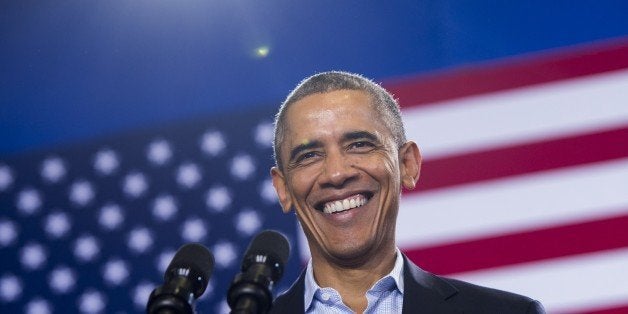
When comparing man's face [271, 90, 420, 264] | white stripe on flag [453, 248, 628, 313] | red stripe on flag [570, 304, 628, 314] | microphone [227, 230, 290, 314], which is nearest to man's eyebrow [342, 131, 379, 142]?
man's face [271, 90, 420, 264]

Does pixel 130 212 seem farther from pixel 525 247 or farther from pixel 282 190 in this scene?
pixel 525 247

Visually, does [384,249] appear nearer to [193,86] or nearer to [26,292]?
[193,86]

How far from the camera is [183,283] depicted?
47.4 inches

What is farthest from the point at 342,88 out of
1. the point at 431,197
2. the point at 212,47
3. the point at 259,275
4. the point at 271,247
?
the point at 212,47

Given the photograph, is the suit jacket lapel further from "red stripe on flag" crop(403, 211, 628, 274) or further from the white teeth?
"red stripe on flag" crop(403, 211, 628, 274)

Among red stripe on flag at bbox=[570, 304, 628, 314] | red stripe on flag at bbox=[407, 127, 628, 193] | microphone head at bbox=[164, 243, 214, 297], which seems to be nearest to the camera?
microphone head at bbox=[164, 243, 214, 297]

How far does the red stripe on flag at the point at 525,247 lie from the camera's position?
272 centimetres

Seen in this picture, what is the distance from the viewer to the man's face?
177 centimetres

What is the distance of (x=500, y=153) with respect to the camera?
2816 millimetres

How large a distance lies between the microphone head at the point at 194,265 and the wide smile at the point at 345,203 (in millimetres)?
495

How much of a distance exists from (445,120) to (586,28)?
0.59 m

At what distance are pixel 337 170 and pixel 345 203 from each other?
78mm

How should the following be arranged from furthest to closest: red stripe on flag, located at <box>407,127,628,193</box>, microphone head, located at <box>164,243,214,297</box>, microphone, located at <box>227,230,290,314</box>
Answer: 1. red stripe on flag, located at <box>407,127,628,193</box>
2. microphone head, located at <box>164,243,214,297</box>
3. microphone, located at <box>227,230,290,314</box>

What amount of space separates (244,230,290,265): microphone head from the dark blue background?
5.31 ft
